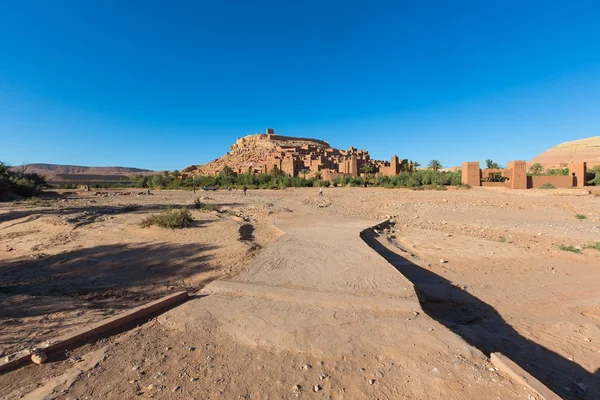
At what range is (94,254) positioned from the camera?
6398 mm

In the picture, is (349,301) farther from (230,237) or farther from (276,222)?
(276,222)

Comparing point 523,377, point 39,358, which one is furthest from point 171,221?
point 523,377

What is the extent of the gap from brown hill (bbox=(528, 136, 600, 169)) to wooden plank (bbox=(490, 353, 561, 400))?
282 feet


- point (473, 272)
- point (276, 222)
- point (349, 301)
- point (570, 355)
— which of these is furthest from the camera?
point (276, 222)

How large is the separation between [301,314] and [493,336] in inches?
96.9

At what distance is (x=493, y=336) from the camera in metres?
3.62

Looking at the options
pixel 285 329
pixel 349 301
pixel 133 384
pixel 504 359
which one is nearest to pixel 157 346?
pixel 133 384

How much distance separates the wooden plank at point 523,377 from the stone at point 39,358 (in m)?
3.72

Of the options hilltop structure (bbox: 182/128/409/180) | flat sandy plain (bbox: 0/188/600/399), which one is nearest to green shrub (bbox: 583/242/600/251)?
flat sandy plain (bbox: 0/188/600/399)

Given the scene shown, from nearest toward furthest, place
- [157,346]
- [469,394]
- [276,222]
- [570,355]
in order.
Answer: [469,394], [157,346], [570,355], [276,222]

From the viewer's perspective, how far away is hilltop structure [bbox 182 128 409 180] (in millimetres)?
52656

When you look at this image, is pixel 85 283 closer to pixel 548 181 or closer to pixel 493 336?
pixel 493 336

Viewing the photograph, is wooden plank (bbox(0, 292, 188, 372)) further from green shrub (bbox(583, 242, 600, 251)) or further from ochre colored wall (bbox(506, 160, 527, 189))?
ochre colored wall (bbox(506, 160, 527, 189))

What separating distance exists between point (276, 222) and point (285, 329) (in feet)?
24.7
